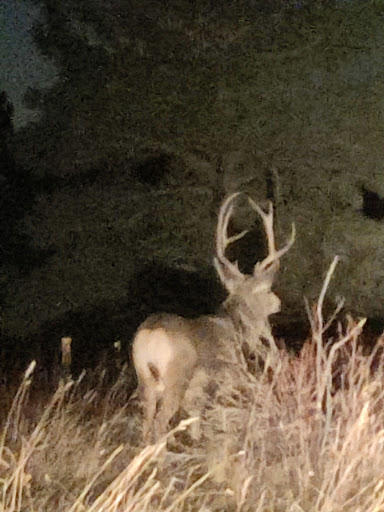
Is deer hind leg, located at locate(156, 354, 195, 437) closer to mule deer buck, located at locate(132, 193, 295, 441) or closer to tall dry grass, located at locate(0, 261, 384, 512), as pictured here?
mule deer buck, located at locate(132, 193, 295, 441)

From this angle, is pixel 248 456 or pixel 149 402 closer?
pixel 248 456

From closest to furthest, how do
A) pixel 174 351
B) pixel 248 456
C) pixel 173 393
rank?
pixel 248 456, pixel 174 351, pixel 173 393

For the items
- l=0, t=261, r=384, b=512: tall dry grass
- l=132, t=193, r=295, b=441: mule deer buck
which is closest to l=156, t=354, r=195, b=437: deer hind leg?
l=132, t=193, r=295, b=441: mule deer buck

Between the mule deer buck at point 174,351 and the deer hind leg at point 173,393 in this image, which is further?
the deer hind leg at point 173,393

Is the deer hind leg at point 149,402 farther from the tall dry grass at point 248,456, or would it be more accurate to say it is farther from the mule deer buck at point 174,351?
the tall dry grass at point 248,456

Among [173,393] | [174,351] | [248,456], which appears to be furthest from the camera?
[173,393]

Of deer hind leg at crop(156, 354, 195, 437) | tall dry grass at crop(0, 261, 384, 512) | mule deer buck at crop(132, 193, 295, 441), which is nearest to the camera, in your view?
tall dry grass at crop(0, 261, 384, 512)

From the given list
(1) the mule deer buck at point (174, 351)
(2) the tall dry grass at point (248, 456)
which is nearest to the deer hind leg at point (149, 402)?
(1) the mule deer buck at point (174, 351)

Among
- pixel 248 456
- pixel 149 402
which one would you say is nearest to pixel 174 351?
pixel 149 402

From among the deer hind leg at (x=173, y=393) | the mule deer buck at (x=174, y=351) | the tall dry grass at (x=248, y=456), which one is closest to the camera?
the tall dry grass at (x=248, y=456)

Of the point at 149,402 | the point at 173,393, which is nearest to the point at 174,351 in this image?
the point at 173,393

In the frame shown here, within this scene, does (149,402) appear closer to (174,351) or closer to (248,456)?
(174,351)

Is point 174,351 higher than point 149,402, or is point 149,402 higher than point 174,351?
point 174,351

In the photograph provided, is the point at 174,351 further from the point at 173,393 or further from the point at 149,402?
the point at 149,402
